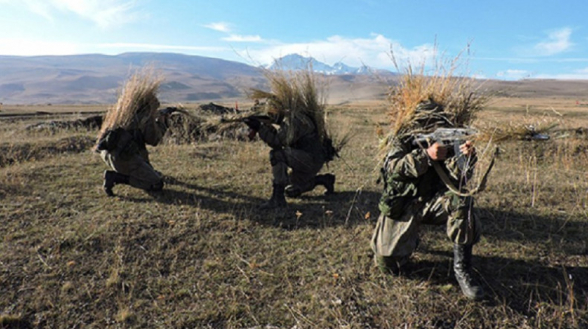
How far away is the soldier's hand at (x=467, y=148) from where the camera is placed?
8.27 ft

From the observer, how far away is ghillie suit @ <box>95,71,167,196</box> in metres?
5.00

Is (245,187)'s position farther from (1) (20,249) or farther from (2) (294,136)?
(1) (20,249)

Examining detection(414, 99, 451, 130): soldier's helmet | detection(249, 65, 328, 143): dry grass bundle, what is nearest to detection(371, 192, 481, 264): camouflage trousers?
detection(414, 99, 451, 130): soldier's helmet

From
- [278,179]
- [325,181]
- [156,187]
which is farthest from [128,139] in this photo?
[325,181]

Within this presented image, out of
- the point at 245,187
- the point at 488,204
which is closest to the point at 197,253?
the point at 245,187

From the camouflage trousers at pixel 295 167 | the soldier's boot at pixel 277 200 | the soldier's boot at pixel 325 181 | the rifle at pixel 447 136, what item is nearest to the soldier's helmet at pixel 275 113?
the camouflage trousers at pixel 295 167

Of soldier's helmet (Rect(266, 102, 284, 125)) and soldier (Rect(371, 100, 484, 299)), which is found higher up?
soldier's helmet (Rect(266, 102, 284, 125))

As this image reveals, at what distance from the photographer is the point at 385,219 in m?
3.21

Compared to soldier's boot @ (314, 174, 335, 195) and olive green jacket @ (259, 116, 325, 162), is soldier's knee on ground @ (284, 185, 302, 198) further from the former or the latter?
olive green jacket @ (259, 116, 325, 162)

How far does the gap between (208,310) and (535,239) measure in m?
3.42

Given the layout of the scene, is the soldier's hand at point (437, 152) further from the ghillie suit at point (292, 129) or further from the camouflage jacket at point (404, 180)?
the ghillie suit at point (292, 129)

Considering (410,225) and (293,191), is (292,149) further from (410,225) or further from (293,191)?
(410,225)

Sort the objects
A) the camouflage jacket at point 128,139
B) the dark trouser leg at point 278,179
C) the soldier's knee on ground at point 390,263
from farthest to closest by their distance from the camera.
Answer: the camouflage jacket at point 128,139, the dark trouser leg at point 278,179, the soldier's knee on ground at point 390,263

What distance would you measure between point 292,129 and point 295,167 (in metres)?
0.54
